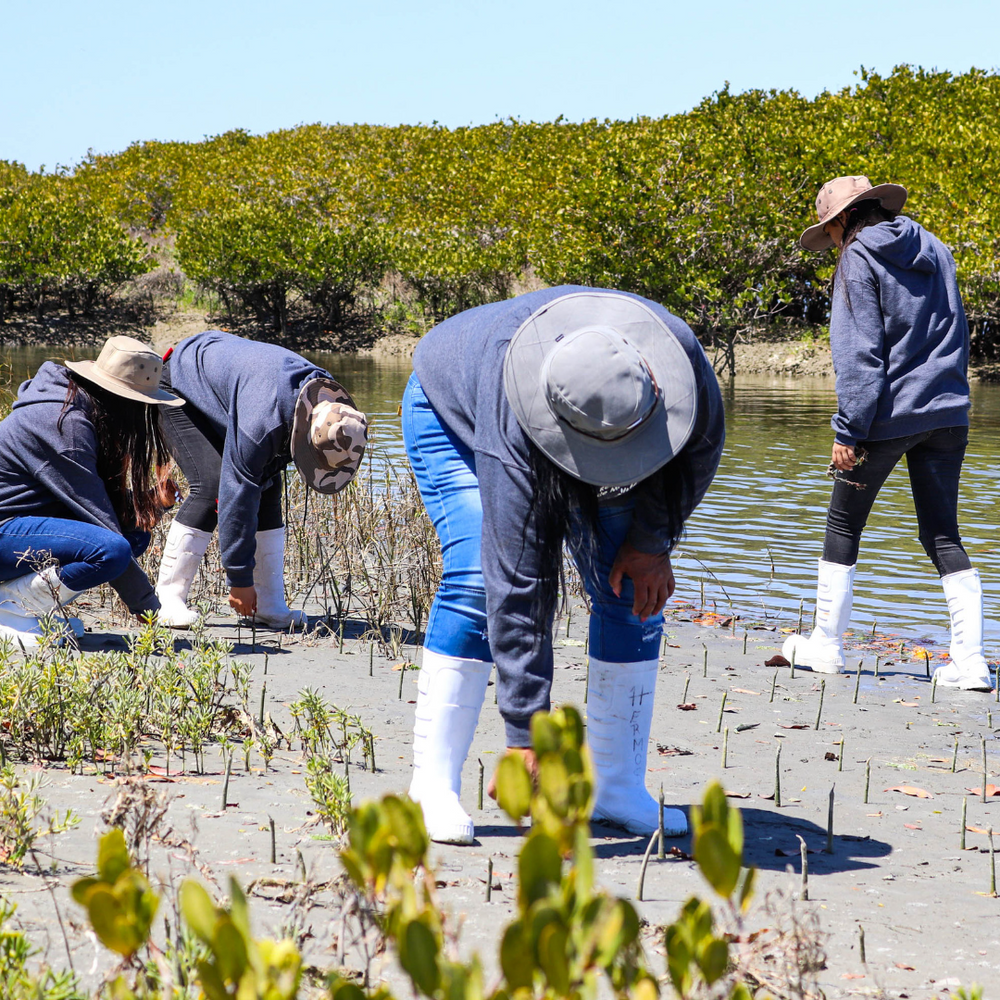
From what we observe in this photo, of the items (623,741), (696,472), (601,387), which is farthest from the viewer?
(623,741)

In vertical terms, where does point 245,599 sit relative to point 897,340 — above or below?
below

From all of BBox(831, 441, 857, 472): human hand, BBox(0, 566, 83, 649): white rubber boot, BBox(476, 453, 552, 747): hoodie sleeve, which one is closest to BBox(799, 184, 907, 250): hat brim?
BBox(831, 441, 857, 472): human hand

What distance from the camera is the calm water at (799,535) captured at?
7.82 m

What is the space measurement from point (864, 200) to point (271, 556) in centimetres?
355

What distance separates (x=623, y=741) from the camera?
11.9 feet

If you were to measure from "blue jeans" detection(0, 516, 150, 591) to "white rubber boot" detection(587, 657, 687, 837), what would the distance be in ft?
8.61

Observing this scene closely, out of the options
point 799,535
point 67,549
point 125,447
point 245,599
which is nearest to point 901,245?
point 245,599

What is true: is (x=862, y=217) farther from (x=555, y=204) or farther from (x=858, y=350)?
(x=555, y=204)

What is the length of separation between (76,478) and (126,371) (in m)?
0.54

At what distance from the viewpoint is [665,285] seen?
2648 cm

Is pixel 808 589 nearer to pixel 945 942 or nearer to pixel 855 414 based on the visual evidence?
pixel 855 414

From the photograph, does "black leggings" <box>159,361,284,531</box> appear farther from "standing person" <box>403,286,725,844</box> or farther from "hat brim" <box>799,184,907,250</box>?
"hat brim" <box>799,184,907,250</box>

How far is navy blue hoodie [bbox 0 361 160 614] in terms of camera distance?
5.27m

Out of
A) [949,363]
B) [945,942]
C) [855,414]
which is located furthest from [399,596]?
[945,942]
